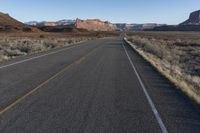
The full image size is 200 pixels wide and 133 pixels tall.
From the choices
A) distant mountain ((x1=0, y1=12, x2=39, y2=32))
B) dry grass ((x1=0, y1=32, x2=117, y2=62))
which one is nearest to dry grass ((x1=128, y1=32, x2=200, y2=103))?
dry grass ((x1=0, y1=32, x2=117, y2=62))

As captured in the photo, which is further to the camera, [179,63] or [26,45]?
[26,45]

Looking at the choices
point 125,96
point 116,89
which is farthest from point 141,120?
point 116,89

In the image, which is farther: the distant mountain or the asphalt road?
the distant mountain

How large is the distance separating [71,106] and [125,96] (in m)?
2.36

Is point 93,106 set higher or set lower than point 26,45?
higher

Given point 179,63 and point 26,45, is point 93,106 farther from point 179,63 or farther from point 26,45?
point 26,45

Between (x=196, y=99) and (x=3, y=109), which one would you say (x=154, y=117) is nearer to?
(x=196, y=99)

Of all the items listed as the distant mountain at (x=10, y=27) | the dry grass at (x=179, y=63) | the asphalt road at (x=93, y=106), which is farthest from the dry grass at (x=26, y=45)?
the distant mountain at (x=10, y=27)

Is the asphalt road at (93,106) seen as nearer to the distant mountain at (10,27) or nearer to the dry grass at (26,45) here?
the dry grass at (26,45)

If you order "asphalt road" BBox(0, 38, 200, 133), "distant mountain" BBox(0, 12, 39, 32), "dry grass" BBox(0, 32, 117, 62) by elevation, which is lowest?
"distant mountain" BBox(0, 12, 39, 32)

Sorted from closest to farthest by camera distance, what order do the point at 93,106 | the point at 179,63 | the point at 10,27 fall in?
the point at 93,106
the point at 179,63
the point at 10,27

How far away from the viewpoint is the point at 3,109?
975 centimetres

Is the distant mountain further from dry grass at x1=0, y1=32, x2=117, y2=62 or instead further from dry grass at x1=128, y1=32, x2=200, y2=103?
dry grass at x1=128, y1=32, x2=200, y2=103

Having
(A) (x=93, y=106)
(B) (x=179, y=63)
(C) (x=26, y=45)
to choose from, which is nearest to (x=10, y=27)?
(C) (x=26, y=45)
